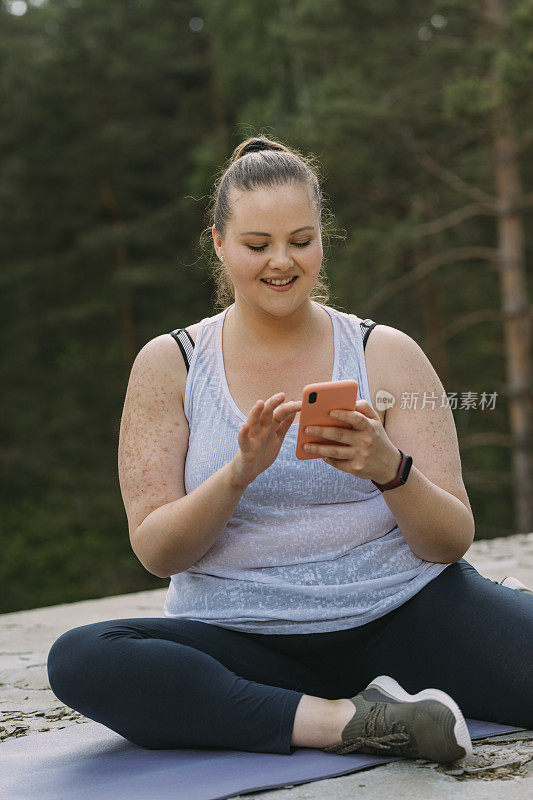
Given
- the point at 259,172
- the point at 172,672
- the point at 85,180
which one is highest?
the point at 85,180

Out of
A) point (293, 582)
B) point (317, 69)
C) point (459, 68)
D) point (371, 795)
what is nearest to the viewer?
point (371, 795)

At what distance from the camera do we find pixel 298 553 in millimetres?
2178

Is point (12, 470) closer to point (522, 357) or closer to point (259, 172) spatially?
point (522, 357)

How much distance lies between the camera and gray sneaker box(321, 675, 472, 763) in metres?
1.86

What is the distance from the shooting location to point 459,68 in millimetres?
10242

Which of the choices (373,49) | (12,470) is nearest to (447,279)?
(373,49)

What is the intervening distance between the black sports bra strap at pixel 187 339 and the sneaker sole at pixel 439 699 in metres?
0.77

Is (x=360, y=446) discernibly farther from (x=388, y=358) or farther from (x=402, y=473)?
(x=388, y=358)

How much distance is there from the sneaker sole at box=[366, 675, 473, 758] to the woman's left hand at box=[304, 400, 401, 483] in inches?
16.1

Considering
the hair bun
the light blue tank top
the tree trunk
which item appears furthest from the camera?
the tree trunk

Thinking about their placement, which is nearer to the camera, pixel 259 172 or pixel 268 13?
pixel 259 172

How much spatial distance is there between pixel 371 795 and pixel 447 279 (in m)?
13.0

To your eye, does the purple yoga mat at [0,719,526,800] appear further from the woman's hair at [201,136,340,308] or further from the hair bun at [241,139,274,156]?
the hair bun at [241,139,274,156]

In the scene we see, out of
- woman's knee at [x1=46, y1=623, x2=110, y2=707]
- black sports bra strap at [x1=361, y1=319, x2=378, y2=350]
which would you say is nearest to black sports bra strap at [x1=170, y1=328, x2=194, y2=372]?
black sports bra strap at [x1=361, y1=319, x2=378, y2=350]
